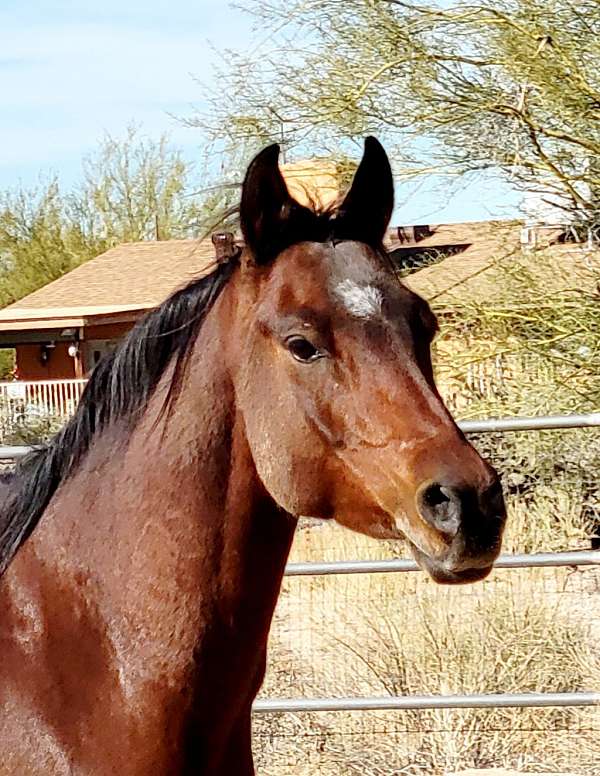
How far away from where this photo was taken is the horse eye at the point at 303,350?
7.34 ft

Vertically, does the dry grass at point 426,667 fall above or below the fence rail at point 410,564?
below

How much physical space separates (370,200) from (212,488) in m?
0.67

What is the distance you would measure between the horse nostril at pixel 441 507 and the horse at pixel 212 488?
2 centimetres

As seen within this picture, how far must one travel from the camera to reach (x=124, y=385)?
2.42 meters

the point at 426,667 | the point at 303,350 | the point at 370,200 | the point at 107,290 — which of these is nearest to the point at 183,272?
the point at 107,290

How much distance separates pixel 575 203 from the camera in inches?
315

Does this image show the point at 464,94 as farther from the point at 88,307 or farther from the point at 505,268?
the point at 88,307

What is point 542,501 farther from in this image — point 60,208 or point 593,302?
point 60,208

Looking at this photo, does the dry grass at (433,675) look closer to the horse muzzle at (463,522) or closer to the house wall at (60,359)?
the horse muzzle at (463,522)

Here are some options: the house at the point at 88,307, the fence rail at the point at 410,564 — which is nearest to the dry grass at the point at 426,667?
the fence rail at the point at 410,564

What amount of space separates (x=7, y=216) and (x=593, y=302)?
2136 cm

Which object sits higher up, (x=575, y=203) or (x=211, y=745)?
(x=575, y=203)

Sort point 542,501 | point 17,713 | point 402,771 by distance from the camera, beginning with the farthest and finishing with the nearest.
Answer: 1. point 542,501
2. point 402,771
3. point 17,713

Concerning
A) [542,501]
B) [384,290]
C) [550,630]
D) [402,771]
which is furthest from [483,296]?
[384,290]
